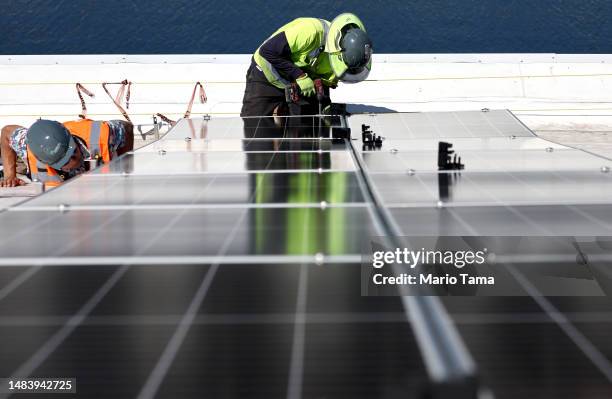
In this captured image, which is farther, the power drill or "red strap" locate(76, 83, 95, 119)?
"red strap" locate(76, 83, 95, 119)

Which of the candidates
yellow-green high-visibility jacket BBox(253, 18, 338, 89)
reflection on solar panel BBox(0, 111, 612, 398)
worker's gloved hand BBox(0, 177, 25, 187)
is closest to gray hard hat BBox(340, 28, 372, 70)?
yellow-green high-visibility jacket BBox(253, 18, 338, 89)

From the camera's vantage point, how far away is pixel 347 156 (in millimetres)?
7629

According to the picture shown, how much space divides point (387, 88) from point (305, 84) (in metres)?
4.90

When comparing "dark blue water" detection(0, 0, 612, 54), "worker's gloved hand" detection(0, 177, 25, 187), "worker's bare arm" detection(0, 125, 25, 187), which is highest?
"dark blue water" detection(0, 0, 612, 54)

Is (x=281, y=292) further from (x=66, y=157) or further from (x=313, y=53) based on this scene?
(x=313, y=53)

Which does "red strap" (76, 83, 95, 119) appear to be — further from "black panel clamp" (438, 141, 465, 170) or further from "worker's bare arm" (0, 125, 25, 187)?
"black panel clamp" (438, 141, 465, 170)

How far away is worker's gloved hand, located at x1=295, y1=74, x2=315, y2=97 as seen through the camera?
1023 centimetres

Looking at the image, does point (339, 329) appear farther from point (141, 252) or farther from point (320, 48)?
point (320, 48)

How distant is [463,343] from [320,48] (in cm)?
793

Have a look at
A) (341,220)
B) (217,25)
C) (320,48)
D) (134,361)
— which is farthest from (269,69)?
(217,25)

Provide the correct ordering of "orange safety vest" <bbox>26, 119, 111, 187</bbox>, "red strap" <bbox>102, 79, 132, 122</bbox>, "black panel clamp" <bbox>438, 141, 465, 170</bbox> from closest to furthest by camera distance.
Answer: "black panel clamp" <bbox>438, 141, 465, 170</bbox>, "orange safety vest" <bbox>26, 119, 111, 187</bbox>, "red strap" <bbox>102, 79, 132, 122</bbox>

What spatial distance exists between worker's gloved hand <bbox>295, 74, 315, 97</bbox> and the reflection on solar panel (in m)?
3.29

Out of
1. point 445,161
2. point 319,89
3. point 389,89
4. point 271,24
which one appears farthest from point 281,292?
point 271,24

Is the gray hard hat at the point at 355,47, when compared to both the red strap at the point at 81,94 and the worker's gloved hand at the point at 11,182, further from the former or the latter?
the red strap at the point at 81,94
